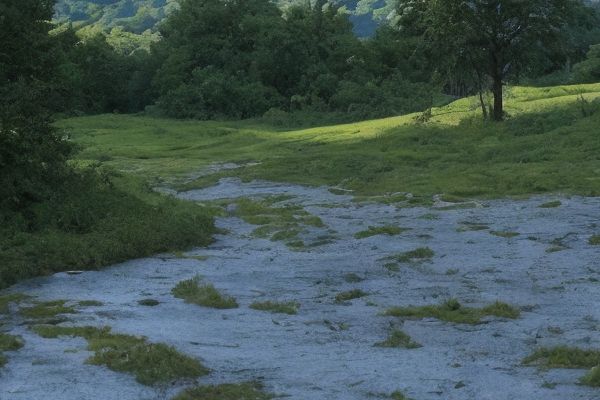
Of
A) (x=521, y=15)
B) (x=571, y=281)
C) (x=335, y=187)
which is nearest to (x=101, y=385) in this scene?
(x=571, y=281)

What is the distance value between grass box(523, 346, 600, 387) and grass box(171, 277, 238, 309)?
521 centimetres

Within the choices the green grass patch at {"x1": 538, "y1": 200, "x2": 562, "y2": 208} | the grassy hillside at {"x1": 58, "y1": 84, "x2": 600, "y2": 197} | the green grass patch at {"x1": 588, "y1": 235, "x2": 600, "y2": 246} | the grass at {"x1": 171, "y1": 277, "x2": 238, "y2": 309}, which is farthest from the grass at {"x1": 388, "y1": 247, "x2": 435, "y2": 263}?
the grassy hillside at {"x1": 58, "y1": 84, "x2": 600, "y2": 197}

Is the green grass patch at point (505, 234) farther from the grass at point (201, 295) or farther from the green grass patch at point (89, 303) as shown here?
the green grass patch at point (89, 303)

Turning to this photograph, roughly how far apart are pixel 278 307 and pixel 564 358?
16.1 ft

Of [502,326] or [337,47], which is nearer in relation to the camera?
[502,326]

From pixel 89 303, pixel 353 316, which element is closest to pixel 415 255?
pixel 353 316

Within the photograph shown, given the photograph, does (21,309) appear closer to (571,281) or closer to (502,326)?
(502,326)

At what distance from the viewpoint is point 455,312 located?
1269 centimetres

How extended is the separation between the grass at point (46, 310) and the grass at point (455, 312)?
5067mm

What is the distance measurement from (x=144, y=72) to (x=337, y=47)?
752 inches

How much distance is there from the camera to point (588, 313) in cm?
1225

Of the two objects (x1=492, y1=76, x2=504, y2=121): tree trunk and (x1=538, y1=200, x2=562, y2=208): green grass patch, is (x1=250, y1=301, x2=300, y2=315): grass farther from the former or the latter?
(x1=492, y1=76, x2=504, y2=121): tree trunk

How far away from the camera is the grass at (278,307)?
518 inches

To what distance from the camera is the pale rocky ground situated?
9.39 meters
